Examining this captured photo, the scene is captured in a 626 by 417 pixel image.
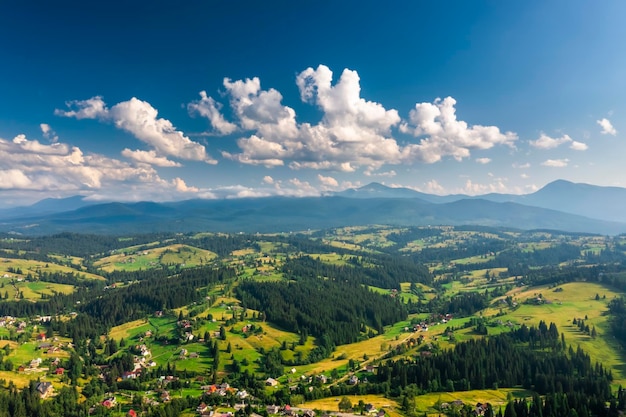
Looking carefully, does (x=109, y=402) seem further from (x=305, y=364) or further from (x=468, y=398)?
(x=468, y=398)

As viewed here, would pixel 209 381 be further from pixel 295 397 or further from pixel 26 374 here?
pixel 26 374

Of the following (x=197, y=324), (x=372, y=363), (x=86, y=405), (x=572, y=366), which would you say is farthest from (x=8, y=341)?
(x=572, y=366)

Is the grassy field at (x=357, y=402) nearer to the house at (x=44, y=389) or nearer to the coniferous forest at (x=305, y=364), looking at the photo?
the coniferous forest at (x=305, y=364)

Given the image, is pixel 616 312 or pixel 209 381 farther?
pixel 616 312

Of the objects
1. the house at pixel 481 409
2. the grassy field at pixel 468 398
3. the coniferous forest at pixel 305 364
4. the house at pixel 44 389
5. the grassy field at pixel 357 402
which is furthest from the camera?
the house at pixel 44 389

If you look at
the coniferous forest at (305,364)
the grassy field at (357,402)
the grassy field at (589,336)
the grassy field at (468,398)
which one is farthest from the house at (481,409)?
the grassy field at (589,336)

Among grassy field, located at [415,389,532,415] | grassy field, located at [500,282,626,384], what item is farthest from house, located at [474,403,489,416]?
grassy field, located at [500,282,626,384]

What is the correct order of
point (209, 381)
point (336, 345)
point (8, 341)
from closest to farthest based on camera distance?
1. point (209, 381)
2. point (8, 341)
3. point (336, 345)

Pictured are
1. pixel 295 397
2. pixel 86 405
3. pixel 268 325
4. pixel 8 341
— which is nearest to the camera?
pixel 86 405

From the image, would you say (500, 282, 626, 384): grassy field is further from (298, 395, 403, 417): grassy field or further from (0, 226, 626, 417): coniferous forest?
(298, 395, 403, 417): grassy field
